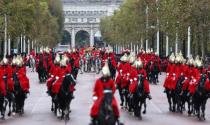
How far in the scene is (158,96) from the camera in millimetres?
37906

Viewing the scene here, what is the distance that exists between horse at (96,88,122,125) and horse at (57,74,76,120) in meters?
7.24

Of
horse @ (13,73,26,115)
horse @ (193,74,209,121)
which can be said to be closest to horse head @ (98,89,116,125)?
horse @ (193,74,209,121)

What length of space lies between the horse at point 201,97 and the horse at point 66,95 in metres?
4.26

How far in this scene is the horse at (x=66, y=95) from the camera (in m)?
25.1

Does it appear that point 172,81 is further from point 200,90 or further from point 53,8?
point 53,8

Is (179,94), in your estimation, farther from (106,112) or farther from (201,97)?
(106,112)

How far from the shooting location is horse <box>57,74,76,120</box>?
2510 cm

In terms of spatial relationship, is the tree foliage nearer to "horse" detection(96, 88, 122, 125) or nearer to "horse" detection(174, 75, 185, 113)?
"horse" detection(174, 75, 185, 113)

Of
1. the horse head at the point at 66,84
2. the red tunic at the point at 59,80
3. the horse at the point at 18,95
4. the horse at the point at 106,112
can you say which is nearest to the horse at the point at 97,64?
the horse at the point at 18,95

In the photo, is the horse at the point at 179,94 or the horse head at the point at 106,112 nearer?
the horse head at the point at 106,112

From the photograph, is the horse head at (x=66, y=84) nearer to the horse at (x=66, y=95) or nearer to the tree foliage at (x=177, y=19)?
the horse at (x=66, y=95)

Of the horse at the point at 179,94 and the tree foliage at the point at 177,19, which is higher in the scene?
the tree foliage at the point at 177,19

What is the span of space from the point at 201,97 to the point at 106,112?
29.6 feet

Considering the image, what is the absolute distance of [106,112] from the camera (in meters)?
17.6
